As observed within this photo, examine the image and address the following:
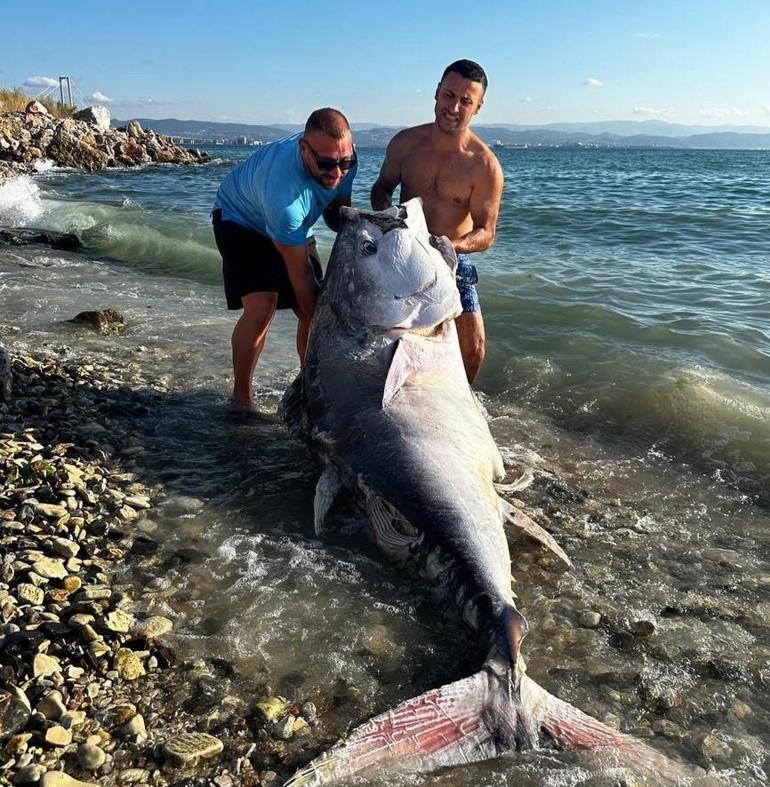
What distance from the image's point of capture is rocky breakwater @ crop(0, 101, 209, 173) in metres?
33.2

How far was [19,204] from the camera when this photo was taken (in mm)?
18484

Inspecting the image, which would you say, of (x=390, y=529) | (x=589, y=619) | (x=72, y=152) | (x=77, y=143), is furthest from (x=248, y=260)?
(x=77, y=143)

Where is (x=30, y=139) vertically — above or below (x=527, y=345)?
above

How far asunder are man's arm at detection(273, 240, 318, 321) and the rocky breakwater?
27.5m

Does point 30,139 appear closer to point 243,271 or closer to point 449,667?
point 243,271

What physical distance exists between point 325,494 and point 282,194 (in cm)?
215

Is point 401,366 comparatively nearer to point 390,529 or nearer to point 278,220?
point 390,529

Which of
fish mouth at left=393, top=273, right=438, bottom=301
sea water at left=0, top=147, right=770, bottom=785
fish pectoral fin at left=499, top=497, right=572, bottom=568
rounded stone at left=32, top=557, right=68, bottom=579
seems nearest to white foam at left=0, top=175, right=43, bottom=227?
sea water at left=0, top=147, right=770, bottom=785

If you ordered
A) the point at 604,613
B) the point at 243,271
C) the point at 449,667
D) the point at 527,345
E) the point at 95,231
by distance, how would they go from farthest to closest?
1. the point at 95,231
2. the point at 527,345
3. the point at 243,271
4. the point at 604,613
5. the point at 449,667

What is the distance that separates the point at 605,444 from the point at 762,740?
3.17m

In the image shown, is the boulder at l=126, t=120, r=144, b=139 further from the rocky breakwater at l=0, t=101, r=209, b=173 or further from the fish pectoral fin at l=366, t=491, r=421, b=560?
the fish pectoral fin at l=366, t=491, r=421, b=560

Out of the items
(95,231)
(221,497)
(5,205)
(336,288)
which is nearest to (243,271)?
(336,288)

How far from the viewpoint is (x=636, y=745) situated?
9.12 feet

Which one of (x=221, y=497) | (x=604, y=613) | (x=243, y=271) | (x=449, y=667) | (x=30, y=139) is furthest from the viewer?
(x=30, y=139)
